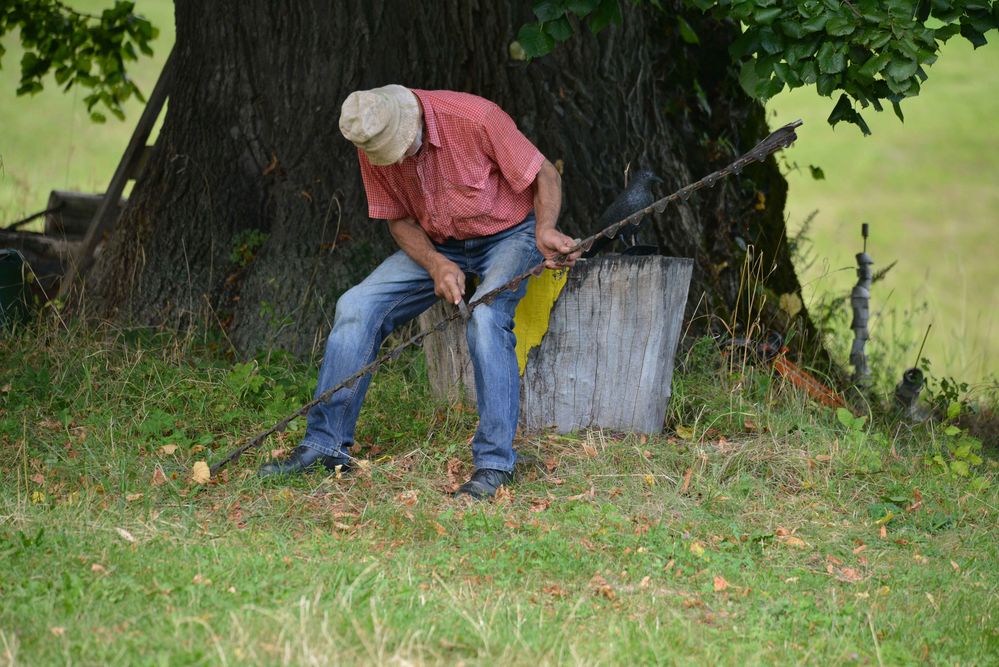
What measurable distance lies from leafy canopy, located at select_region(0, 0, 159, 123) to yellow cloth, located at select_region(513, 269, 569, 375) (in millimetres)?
4342

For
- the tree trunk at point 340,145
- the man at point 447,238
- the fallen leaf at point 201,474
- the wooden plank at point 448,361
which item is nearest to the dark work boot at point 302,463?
the man at point 447,238

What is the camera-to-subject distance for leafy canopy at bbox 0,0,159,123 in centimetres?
793

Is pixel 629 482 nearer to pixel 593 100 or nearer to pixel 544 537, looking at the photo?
pixel 544 537

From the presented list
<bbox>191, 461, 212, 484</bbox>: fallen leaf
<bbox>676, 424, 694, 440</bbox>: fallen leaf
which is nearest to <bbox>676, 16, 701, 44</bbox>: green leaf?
<bbox>676, 424, 694, 440</bbox>: fallen leaf

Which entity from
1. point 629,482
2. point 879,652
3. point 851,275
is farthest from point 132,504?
point 851,275

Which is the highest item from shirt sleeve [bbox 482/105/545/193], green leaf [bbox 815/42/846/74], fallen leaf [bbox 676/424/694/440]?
green leaf [bbox 815/42/846/74]

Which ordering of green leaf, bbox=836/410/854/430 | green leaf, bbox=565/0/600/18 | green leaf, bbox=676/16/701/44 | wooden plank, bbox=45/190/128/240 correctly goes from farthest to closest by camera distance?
wooden plank, bbox=45/190/128/240, green leaf, bbox=676/16/701/44, green leaf, bbox=836/410/854/430, green leaf, bbox=565/0/600/18

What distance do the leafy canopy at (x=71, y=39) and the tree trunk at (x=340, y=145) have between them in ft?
6.24

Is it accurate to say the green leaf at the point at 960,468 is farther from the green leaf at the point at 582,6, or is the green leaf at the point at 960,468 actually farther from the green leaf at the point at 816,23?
the green leaf at the point at 582,6

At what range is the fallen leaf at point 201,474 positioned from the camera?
14.8 ft

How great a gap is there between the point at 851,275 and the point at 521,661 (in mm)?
11887

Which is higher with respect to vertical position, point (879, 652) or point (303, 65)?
point (303, 65)

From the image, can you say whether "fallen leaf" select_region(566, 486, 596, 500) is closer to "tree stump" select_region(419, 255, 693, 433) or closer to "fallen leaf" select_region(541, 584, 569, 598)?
"tree stump" select_region(419, 255, 693, 433)

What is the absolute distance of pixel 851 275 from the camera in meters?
14.0
